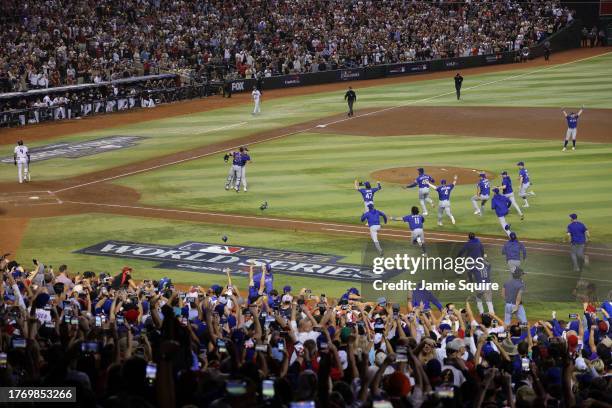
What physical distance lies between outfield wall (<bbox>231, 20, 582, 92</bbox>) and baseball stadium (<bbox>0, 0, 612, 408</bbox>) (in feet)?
0.53

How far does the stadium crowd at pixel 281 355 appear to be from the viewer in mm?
8453

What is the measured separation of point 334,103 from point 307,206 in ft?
81.8

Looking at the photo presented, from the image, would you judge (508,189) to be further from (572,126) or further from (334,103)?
(334,103)

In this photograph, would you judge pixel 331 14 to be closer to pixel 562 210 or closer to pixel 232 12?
pixel 232 12

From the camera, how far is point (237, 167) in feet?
101

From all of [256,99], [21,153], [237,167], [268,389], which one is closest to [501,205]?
[237,167]

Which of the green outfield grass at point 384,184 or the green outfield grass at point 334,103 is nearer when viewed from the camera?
the green outfield grass at point 384,184

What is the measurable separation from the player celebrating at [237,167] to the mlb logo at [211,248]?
223 inches

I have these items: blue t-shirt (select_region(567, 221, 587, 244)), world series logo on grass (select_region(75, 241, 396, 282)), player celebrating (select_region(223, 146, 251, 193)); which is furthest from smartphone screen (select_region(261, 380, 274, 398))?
player celebrating (select_region(223, 146, 251, 193))

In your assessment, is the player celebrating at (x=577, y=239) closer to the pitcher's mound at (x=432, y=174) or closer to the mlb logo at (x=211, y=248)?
the mlb logo at (x=211, y=248)

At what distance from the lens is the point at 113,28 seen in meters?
56.3

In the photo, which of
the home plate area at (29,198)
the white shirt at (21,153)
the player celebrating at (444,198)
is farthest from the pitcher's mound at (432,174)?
the white shirt at (21,153)

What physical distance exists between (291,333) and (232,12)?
54.7 metres

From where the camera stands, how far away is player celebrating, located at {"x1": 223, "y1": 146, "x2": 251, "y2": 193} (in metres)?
30.5
